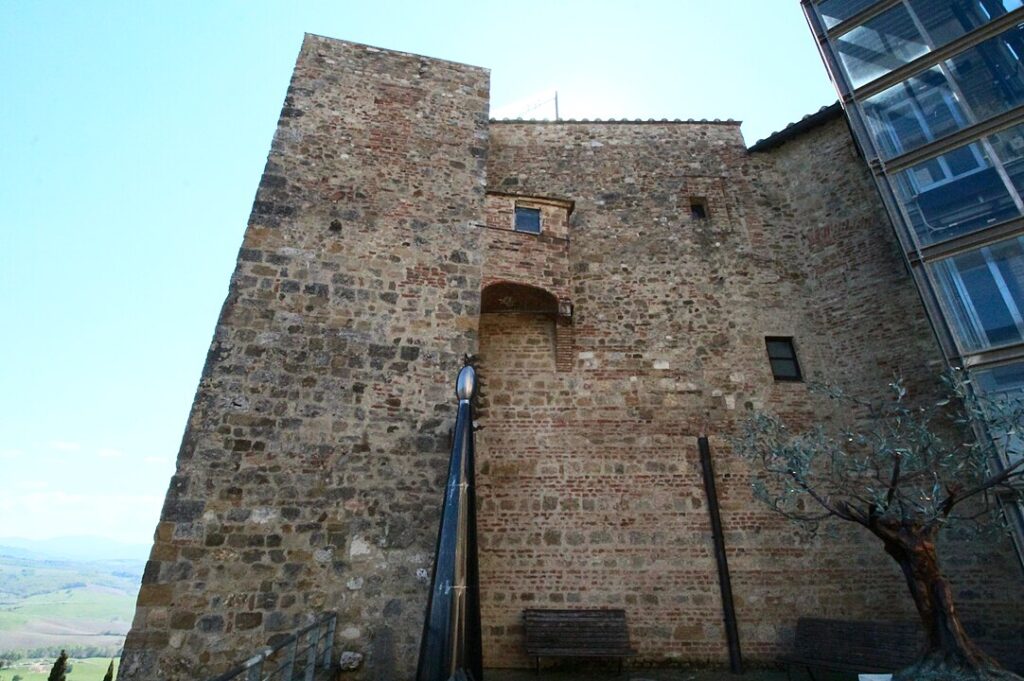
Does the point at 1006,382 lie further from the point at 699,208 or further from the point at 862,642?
the point at 699,208

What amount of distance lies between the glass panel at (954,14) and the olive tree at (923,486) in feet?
19.1

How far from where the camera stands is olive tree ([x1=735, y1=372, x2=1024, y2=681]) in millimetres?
4652

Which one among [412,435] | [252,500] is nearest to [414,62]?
[412,435]

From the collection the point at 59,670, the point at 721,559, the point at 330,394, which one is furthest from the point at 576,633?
the point at 59,670

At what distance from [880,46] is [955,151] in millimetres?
2638

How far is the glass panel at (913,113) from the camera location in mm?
8055

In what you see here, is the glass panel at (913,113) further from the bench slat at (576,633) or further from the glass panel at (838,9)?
the bench slat at (576,633)

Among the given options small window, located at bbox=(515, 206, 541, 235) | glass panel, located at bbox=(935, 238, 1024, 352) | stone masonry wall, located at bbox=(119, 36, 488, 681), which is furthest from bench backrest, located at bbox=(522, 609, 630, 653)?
glass panel, located at bbox=(935, 238, 1024, 352)

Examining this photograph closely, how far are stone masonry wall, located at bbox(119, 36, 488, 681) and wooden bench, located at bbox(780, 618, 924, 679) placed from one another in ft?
16.4

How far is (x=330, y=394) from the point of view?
21.8 feet

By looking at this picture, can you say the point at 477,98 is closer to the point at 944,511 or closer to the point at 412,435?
the point at 412,435

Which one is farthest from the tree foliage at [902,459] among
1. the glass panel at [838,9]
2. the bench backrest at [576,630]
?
the glass panel at [838,9]

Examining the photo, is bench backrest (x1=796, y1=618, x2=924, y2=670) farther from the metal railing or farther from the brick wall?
the metal railing

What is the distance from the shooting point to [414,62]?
974cm
